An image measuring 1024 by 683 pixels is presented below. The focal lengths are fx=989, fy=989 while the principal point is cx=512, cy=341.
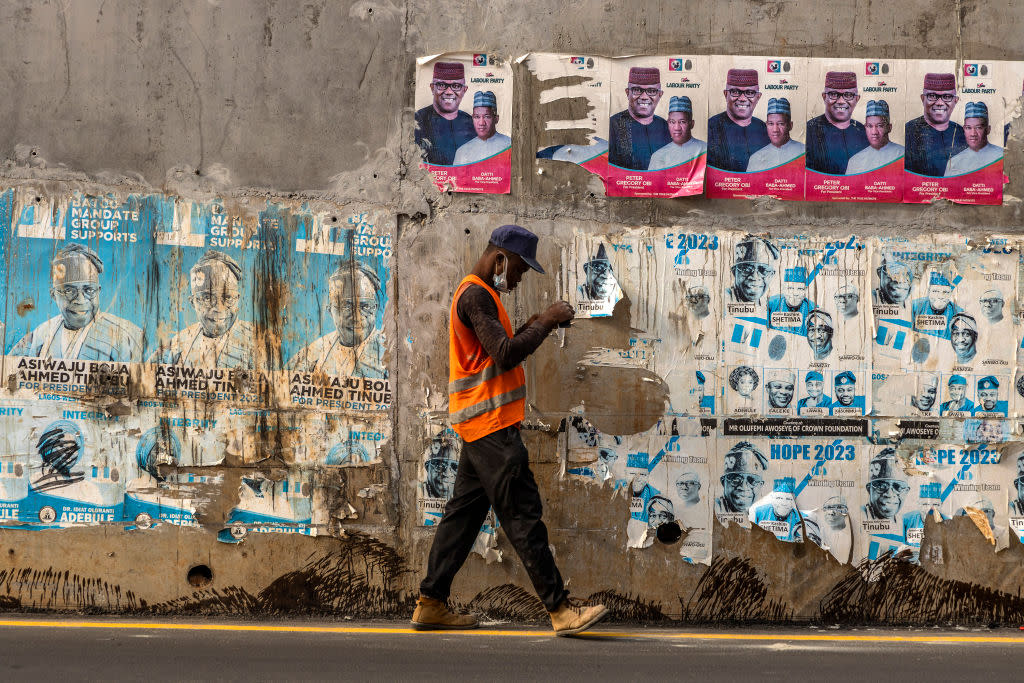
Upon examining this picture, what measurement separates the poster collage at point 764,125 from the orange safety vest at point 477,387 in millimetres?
910

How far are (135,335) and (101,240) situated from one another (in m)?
0.51

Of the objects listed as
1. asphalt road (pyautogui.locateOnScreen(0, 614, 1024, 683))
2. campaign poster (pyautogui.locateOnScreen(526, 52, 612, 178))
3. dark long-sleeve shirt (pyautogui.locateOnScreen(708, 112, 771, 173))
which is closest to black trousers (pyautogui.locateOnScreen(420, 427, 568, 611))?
asphalt road (pyautogui.locateOnScreen(0, 614, 1024, 683))

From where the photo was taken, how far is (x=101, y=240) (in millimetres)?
5031

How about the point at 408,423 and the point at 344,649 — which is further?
the point at 408,423

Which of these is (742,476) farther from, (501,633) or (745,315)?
(501,633)

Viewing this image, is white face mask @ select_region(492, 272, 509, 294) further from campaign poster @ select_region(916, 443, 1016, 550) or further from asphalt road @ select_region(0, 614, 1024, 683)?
campaign poster @ select_region(916, 443, 1016, 550)

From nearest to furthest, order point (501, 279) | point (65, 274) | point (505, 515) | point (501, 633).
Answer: point (505, 515), point (501, 279), point (501, 633), point (65, 274)

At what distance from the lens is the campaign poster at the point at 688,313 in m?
5.09

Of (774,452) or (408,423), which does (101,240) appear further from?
(774,452)

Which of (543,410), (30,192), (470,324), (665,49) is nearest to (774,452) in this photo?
(543,410)

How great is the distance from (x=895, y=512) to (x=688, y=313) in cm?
146

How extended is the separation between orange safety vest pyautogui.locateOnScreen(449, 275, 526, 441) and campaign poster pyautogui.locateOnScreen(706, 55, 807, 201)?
1500 mm

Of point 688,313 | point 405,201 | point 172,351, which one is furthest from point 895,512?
point 172,351

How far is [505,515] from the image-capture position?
451 cm
